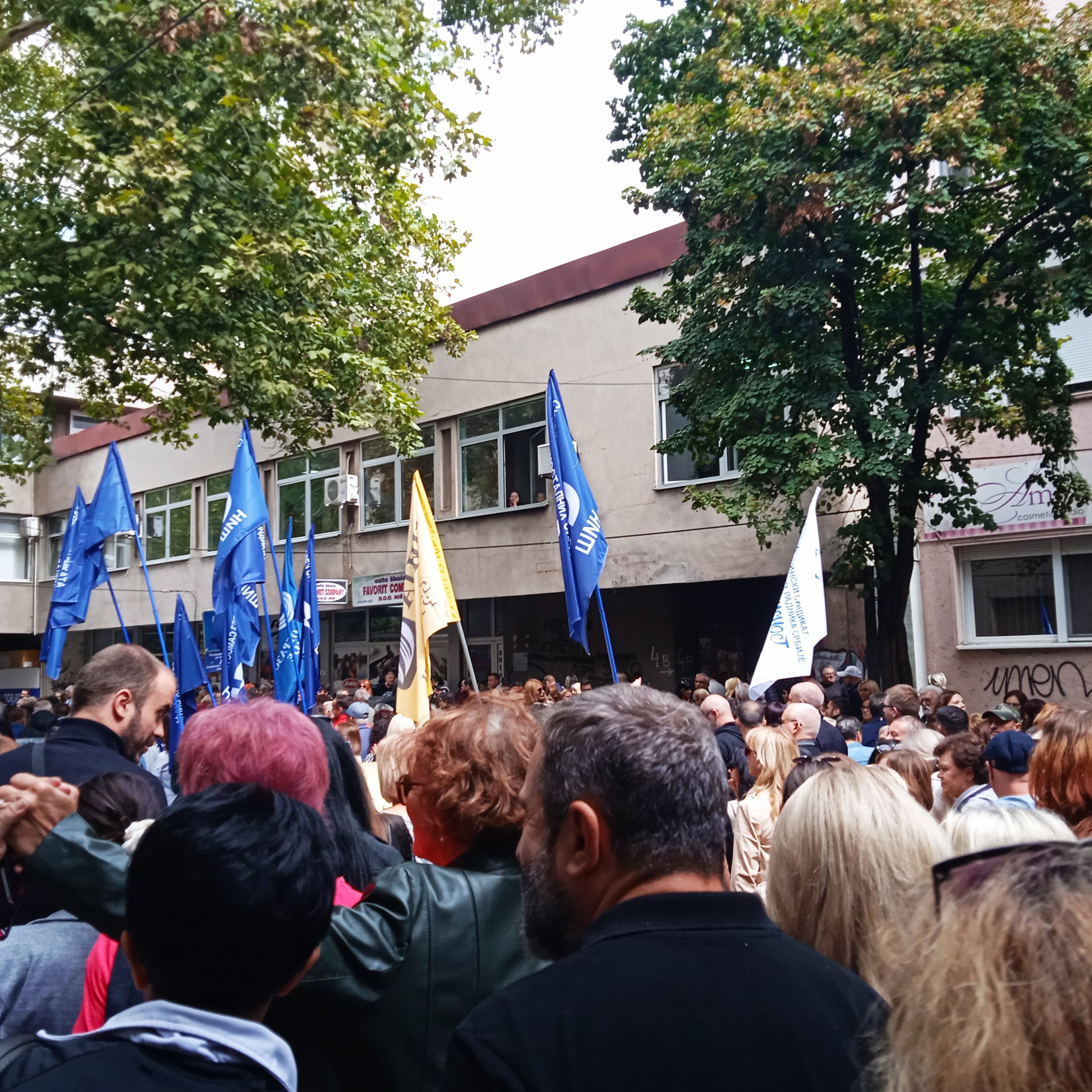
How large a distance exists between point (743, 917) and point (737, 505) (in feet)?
38.3

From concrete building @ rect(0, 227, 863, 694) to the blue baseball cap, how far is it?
1161cm

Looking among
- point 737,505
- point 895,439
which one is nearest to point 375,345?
point 737,505

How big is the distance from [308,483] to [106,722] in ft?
69.1

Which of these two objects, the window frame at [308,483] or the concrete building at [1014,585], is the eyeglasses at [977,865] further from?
the window frame at [308,483]

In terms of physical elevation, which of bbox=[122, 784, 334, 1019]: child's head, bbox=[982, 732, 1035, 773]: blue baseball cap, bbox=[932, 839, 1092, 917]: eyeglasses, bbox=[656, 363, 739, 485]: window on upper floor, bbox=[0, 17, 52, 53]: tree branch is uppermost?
bbox=[0, 17, 52, 53]: tree branch

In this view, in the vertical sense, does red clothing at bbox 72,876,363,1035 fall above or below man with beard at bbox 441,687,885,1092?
below

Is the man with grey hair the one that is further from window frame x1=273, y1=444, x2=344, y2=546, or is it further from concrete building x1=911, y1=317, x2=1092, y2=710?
window frame x1=273, y1=444, x2=344, y2=546

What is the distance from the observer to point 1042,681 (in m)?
14.6

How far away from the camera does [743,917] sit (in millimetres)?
1732

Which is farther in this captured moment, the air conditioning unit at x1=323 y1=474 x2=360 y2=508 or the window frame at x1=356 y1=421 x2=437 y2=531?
the air conditioning unit at x1=323 y1=474 x2=360 y2=508

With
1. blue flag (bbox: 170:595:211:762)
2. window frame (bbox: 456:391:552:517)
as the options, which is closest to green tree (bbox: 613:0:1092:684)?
window frame (bbox: 456:391:552:517)

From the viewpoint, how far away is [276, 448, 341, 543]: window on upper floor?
24125 mm

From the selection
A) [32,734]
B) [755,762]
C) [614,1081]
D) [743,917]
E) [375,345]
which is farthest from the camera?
[375,345]

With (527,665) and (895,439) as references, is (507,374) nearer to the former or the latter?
(527,665)
